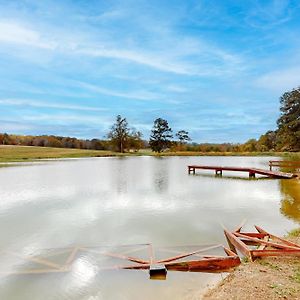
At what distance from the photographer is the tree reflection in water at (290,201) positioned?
961 cm

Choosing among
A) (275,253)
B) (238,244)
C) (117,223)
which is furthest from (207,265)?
(117,223)

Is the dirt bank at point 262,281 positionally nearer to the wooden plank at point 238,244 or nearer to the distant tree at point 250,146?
the wooden plank at point 238,244

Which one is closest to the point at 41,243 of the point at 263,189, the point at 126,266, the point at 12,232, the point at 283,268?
the point at 12,232

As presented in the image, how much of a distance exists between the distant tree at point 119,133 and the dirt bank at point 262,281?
2258 inches

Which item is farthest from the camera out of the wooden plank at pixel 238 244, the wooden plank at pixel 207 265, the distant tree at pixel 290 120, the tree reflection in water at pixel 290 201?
the distant tree at pixel 290 120

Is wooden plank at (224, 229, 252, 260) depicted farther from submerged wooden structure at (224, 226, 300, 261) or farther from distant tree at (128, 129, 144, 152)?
distant tree at (128, 129, 144, 152)

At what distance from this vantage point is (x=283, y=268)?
5.05m

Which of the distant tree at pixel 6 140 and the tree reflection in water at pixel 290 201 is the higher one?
the distant tree at pixel 6 140

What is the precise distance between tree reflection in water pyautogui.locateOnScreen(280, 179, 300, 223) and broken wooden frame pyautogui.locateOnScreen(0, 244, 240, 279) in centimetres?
410

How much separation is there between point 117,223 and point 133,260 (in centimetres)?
311

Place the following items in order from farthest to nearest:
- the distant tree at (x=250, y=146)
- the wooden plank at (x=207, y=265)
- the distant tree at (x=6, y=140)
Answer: the distant tree at (x=6, y=140) → the distant tree at (x=250, y=146) → the wooden plank at (x=207, y=265)

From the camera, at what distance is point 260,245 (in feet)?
20.7

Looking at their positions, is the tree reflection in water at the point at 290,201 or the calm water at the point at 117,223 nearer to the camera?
the calm water at the point at 117,223

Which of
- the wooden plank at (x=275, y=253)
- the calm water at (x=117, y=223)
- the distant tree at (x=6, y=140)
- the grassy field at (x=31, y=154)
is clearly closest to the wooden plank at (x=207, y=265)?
the calm water at (x=117, y=223)
